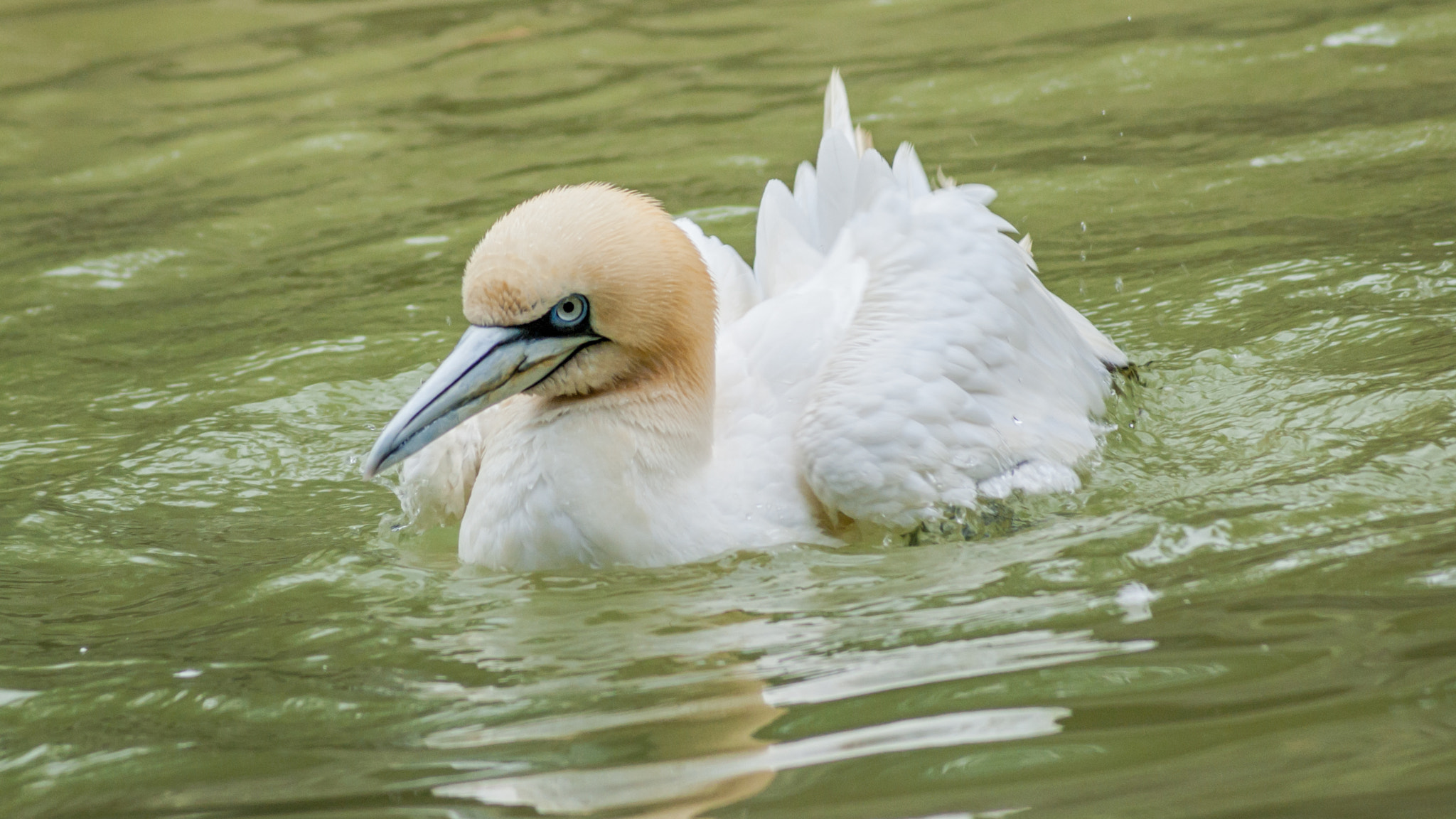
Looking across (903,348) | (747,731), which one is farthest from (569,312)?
(747,731)

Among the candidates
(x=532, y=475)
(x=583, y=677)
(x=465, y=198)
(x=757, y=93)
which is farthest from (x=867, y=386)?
(x=757, y=93)

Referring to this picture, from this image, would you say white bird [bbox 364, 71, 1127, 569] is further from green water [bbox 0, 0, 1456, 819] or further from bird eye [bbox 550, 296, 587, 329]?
green water [bbox 0, 0, 1456, 819]

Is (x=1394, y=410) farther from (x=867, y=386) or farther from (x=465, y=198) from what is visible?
(x=465, y=198)

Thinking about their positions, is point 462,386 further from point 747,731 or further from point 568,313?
point 747,731

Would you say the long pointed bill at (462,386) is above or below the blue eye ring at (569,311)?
below

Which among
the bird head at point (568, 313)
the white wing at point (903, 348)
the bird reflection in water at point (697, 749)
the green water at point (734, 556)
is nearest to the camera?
the bird reflection in water at point (697, 749)

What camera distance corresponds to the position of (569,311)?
14.5 ft

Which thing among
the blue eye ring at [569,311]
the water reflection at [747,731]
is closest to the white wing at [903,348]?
the blue eye ring at [569,311]

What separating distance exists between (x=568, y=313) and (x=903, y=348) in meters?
1.01

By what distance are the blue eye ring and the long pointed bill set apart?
0.18ft

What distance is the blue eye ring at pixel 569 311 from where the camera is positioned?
438 centimetres

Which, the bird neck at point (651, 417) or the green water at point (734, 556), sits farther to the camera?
the bird neck at point (651, 417)

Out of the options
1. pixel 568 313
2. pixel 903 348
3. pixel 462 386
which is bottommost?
pixel 903 348

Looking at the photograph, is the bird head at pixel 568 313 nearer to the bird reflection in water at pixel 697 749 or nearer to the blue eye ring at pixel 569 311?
the blue eye ring at pixel 569 311
